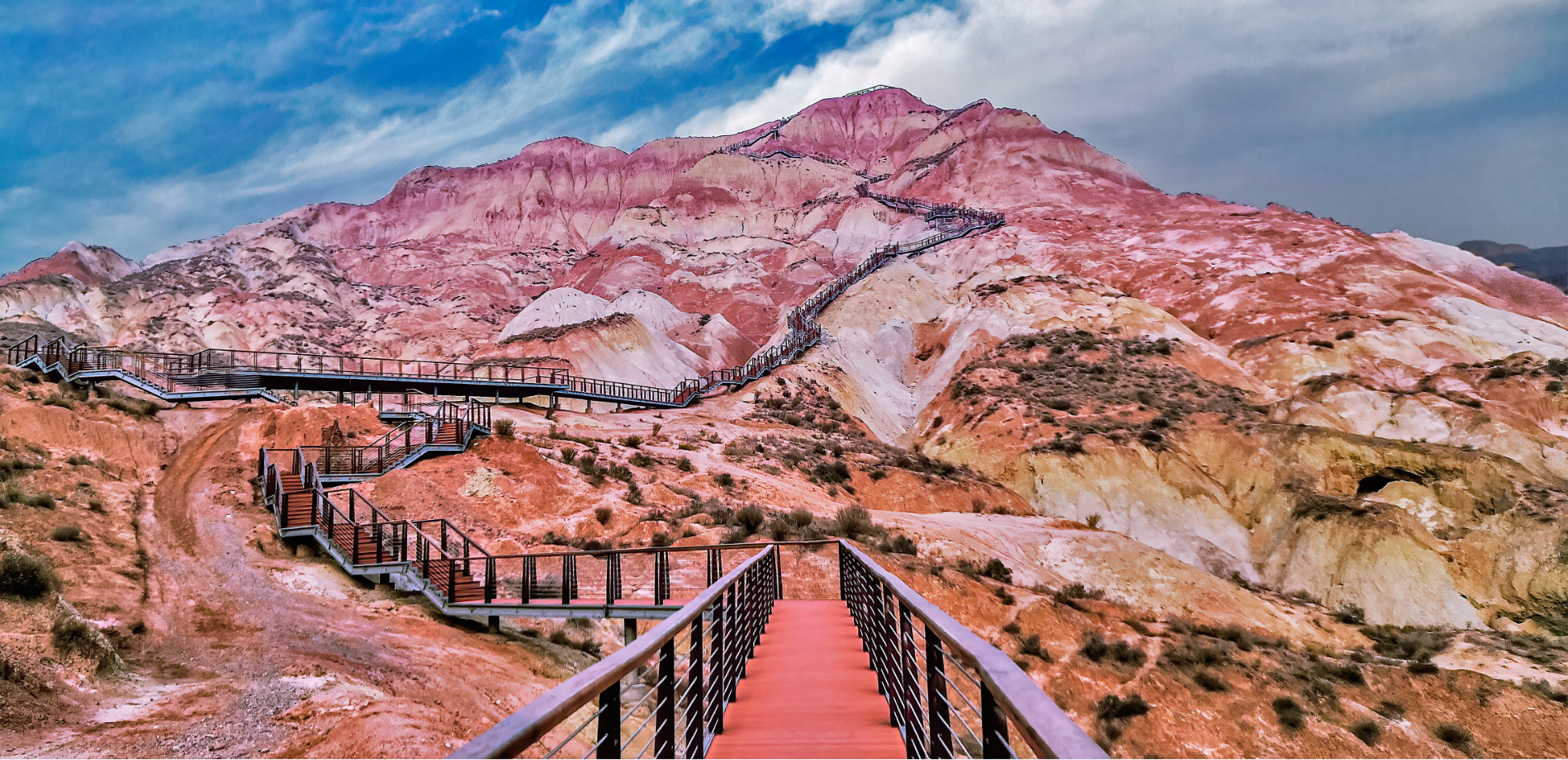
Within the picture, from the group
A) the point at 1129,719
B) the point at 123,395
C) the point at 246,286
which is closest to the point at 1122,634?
the point at 1129,719

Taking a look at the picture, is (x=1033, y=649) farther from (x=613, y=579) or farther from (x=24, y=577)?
(x=24, y=577)

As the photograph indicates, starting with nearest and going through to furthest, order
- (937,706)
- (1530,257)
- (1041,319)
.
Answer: (937,706), (1041,319), (1530,257)

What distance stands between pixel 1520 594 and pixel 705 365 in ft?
163

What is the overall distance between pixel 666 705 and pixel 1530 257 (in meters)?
195

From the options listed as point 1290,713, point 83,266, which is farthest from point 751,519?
point 83,266

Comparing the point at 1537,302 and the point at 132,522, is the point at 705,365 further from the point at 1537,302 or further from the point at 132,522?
the point at 1537,302

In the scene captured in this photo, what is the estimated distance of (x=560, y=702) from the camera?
2.06 metres

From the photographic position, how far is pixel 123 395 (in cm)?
2783

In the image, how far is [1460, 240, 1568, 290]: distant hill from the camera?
4634 inches

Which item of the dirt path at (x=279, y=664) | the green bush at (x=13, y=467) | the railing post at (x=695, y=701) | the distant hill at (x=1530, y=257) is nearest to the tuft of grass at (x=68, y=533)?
the dirt path at (x=279, y=664)

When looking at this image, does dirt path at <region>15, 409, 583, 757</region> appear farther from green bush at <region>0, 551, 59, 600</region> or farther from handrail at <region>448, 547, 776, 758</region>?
handrail at <region>448, 547, 776, 758</region>

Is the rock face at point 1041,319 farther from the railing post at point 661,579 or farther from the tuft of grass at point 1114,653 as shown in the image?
the railing post at point 661,579

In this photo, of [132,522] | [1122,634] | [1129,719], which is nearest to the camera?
[1129,719]

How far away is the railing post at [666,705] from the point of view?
3.69 m
